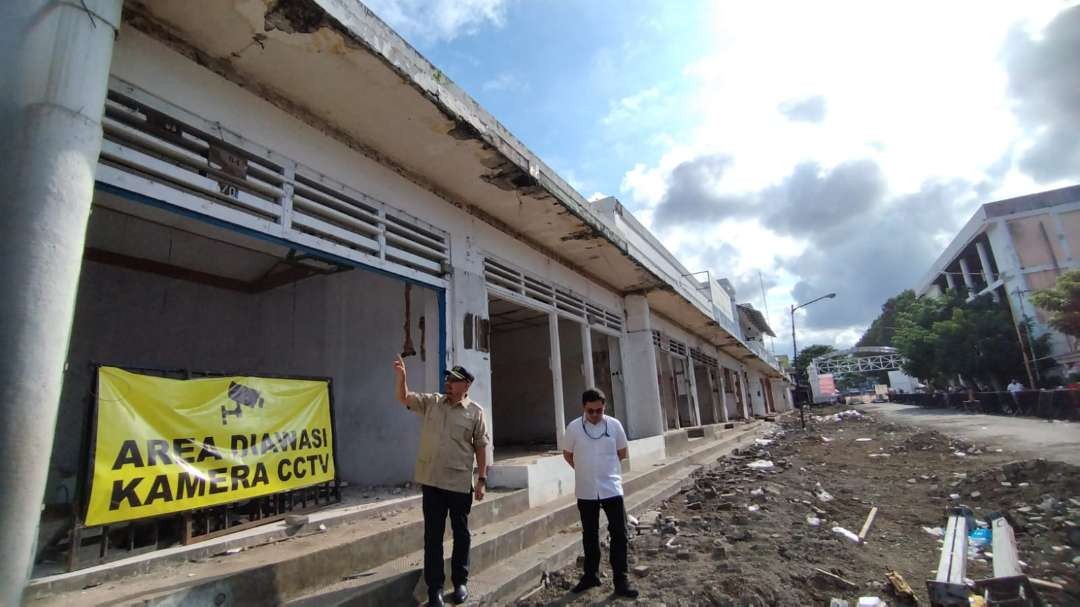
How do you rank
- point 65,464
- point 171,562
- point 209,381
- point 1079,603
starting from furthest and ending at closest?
point 65,464
point 209,381
point 1079,603
point 171,562

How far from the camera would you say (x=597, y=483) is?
154 inches

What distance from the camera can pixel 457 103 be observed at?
4.59m

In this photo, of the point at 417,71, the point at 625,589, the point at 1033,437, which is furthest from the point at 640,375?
the point at 1033,437

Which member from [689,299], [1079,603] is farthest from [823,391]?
[1079,603]

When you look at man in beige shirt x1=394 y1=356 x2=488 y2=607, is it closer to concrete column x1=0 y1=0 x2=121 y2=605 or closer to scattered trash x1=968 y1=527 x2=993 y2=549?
concrete column x1=0 y1=0 x2=121 y2=605

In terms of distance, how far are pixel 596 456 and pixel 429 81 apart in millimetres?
3327

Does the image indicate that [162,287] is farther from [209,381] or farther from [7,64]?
[7,64]

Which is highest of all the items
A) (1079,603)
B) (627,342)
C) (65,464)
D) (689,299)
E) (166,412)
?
(689,299)

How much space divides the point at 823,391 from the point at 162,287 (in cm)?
5671

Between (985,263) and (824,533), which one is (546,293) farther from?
(985,263)

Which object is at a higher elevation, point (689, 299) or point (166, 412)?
point (689, 299)

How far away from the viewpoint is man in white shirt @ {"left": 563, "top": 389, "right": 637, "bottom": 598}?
3.76 m

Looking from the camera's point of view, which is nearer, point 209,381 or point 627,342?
point 209,381

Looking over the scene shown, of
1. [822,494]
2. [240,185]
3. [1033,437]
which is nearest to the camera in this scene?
[240,185]
